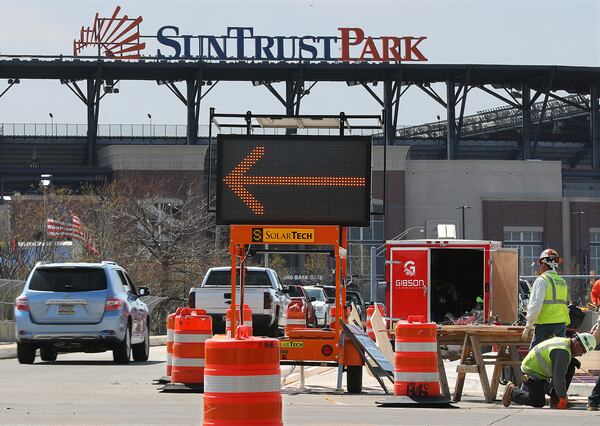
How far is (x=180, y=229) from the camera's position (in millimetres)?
68750

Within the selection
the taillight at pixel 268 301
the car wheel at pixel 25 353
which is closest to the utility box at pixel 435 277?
the taillight at pixel 268 301

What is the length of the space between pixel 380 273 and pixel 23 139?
27.5 meters

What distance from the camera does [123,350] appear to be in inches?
1073

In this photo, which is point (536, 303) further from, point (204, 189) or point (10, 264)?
point (204, 189)

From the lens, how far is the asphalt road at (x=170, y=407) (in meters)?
15.4

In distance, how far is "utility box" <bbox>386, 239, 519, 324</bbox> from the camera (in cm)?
3406

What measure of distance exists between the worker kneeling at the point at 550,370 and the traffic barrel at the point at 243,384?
753 cm

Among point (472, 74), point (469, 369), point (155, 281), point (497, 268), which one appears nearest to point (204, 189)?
point (472, 74)

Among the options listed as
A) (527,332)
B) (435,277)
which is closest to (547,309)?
(527,332)

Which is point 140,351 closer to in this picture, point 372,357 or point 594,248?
point 372,357

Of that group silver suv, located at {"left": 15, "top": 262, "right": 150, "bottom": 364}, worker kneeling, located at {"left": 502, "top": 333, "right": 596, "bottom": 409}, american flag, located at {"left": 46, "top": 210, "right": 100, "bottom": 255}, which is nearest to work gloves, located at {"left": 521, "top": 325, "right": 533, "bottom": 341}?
worker kneeling, located at {"left": 502, "top": 333, "right": 596, "bottom": 409}

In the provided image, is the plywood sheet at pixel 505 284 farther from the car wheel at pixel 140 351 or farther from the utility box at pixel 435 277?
the car wheel at pixel 140 351

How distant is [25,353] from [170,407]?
10.8 metres

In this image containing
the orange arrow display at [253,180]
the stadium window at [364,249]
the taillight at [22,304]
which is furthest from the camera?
the stadium window at [364,249]
